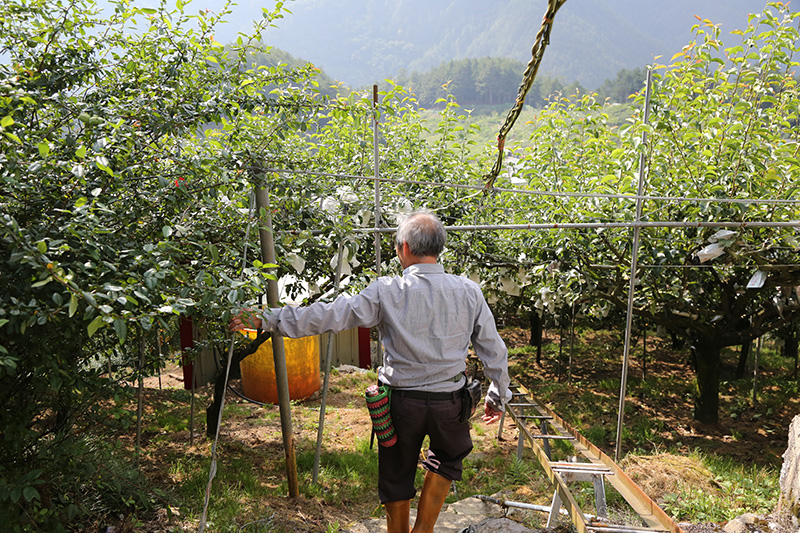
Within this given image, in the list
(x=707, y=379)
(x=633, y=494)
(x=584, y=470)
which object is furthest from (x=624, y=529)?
(x=707, y=379)

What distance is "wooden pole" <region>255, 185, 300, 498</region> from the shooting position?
2.92 meters

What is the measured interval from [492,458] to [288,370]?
8.55 feet

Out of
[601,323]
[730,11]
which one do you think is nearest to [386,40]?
[730,11]

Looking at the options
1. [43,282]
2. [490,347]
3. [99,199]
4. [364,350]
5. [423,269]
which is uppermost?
[99,199]

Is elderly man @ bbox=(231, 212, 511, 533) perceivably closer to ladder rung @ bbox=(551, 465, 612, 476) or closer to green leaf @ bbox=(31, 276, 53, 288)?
ladder rung @ bbox=(551, 465, 612, 476)

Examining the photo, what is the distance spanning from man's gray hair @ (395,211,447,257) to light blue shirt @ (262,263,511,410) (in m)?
0.06

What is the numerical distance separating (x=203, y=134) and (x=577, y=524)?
2.45 metres

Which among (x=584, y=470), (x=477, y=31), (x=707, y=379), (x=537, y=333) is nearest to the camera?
(x=584, y=470)

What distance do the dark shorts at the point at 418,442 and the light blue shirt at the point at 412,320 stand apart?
7cm

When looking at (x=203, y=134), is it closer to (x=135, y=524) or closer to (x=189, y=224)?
(x=189, y=224)

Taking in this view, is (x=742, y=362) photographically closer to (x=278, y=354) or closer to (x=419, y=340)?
(x=278, y=354)

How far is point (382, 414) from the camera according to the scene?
2.23 metres

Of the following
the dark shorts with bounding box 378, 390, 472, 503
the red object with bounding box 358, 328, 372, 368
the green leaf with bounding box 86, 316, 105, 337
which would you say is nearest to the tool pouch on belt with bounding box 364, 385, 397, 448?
→ the dark shorts with bounding box 378, 390, 472, 503

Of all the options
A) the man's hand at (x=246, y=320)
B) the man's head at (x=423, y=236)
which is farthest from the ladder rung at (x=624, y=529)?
the man's hand at (x=246, y=320)
